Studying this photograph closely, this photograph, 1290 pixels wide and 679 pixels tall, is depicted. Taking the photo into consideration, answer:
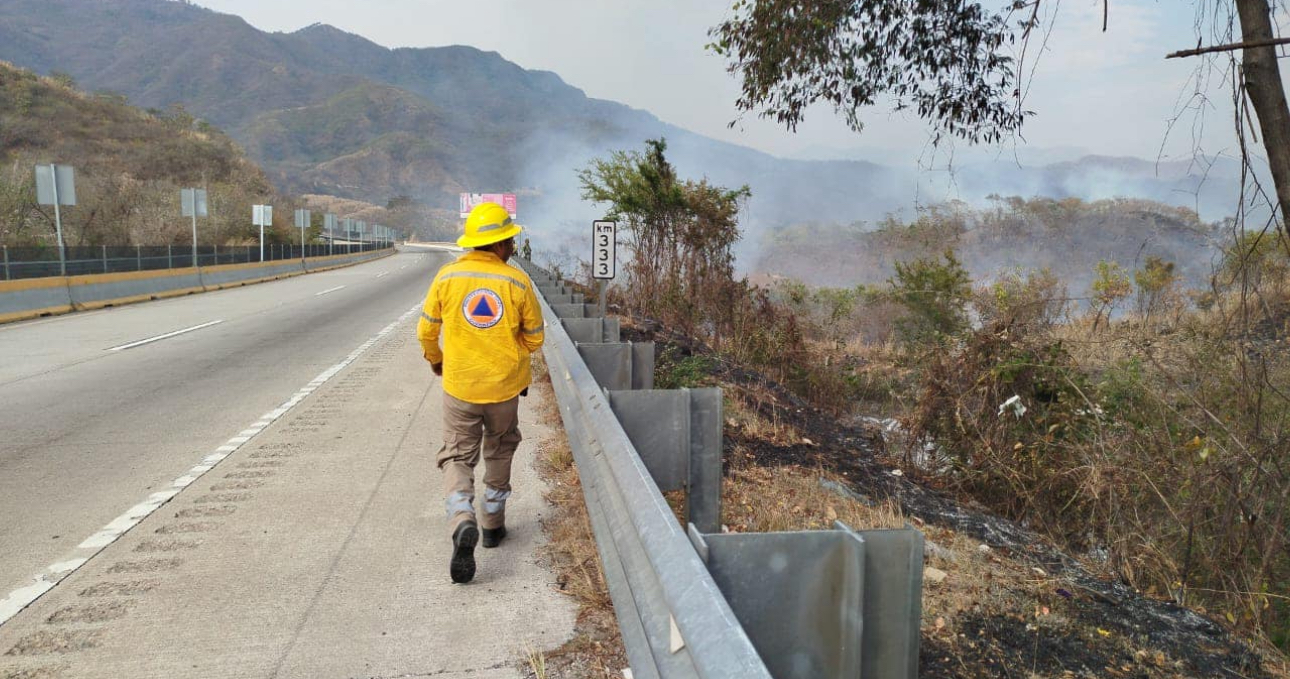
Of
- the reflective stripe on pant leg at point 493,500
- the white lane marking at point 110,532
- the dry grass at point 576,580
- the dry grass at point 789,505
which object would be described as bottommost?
the white lane marking at point 110,532

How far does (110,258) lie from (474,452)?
71.3 feet

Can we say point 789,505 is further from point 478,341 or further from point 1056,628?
point 478,341

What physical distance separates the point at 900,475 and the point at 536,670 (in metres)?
4.74

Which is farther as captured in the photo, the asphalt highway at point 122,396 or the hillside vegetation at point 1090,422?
the asphalt highway at point 122,396

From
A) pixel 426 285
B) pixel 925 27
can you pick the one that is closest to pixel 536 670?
pixel 925 27

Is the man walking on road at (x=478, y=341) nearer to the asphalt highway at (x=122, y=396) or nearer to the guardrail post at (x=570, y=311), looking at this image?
the asphalt highway at (x=122, y=396)

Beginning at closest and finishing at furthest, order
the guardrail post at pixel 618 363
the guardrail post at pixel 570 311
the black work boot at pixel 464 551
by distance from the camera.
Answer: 1. the black work boot at pixel 464 551
2. the guardrail post at pixel 618 363
3. the guardrail post at pixel 570 311

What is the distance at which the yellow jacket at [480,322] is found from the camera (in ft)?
Result: 15.3

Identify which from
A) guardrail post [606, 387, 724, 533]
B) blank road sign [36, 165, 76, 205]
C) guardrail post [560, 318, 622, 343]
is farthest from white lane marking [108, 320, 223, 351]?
guardrail post [606, 387, 724, 533]

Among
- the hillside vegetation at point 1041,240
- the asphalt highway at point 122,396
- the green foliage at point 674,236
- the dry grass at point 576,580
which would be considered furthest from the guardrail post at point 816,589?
the hillside vegetation at point 1041,240

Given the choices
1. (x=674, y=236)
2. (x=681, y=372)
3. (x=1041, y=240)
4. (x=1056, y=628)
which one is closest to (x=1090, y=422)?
(x=1056, y=628)

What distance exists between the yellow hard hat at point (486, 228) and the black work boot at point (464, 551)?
4.92ft

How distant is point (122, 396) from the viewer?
9.53 meters

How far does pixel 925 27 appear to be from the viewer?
20.8 feet
